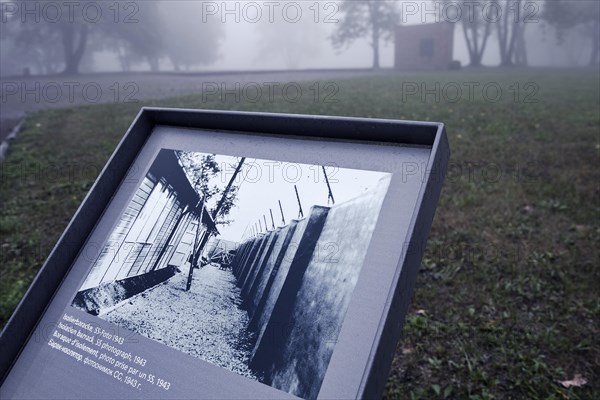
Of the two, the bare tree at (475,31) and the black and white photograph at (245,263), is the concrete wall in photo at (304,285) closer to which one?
the black and white photograph at (245,263)

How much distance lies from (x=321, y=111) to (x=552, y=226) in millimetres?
5587

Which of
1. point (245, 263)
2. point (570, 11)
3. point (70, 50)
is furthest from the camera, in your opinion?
point (570, 11)

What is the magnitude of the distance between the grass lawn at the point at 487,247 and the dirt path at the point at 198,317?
60.9 inches

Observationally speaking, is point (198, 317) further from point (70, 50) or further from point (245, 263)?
point (70, 50)

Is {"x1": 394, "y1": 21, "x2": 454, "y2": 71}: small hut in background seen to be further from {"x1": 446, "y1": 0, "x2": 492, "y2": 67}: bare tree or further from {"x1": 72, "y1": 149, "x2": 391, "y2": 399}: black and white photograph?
{"x1": 72, "y1": 149, "x2": 391, "y2": 399}: black and white photograph

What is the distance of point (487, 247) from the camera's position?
12.5 ft

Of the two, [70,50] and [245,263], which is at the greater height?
[70,50]

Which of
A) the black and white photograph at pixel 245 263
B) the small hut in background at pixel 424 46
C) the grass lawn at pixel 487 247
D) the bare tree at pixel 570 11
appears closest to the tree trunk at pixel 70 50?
the grass lawn at pixel 487 247

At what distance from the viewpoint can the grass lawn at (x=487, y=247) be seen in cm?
257

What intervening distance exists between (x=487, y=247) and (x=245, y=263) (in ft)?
9.93

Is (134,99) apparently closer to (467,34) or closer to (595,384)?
(595,384)

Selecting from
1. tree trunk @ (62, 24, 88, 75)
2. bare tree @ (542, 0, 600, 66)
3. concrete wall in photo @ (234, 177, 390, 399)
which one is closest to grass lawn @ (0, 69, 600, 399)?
concrete wall in photo @ (234, 177, 390, 399)

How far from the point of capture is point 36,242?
4113 mm

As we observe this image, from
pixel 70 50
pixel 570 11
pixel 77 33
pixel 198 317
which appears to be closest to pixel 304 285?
pixel 198 317
